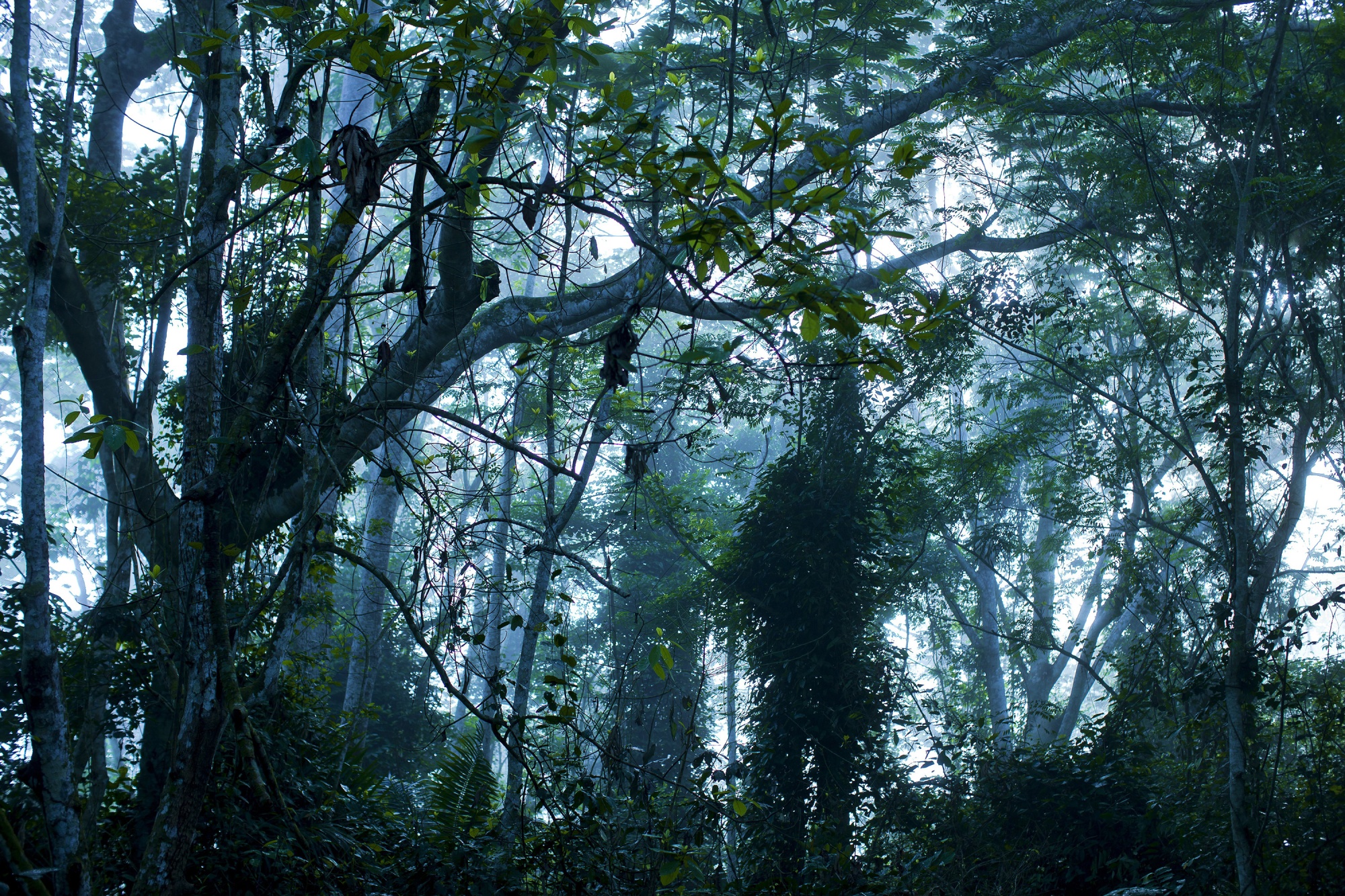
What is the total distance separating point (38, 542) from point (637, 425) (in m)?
3.94

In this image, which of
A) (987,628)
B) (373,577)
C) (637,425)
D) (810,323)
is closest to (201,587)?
(810,323)

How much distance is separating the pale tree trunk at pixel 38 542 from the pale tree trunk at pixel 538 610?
1215 mm

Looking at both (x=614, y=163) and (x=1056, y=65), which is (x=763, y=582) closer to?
(x=1056, y=65)

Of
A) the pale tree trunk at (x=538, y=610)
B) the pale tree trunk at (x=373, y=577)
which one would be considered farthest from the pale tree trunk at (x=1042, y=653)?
the pale tree trunk at (x=373, y=577)

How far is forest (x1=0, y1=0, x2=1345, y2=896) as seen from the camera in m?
2.25

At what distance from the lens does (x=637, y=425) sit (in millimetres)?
6066

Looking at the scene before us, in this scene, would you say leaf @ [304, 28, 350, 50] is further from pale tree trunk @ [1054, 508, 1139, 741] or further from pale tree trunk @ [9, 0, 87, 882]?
pale tree trunk @ [1054, 508, 1139, 741]

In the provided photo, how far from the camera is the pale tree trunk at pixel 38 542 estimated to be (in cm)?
234

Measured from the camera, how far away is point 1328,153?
5191 millimetres

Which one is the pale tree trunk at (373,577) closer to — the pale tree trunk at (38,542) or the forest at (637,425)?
Answer: the forest at (637,425)

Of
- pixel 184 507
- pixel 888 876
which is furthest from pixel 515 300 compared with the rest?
pixel 888 876

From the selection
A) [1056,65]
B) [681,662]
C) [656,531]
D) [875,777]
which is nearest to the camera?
[1056,65]

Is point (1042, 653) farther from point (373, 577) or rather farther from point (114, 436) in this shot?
point (114, 436)

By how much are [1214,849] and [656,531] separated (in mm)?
10583
